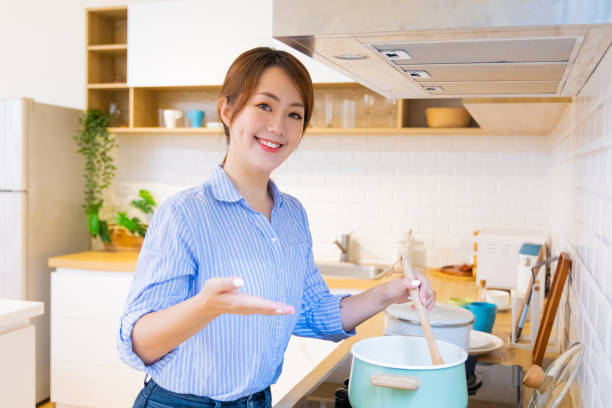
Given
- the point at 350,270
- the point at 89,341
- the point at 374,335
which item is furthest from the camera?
the point at 350,270

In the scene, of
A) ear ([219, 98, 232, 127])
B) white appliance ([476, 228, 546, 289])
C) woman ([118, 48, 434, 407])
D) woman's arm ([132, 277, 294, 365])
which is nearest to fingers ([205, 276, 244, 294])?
woman's arm ([132, 277, 294, 365])

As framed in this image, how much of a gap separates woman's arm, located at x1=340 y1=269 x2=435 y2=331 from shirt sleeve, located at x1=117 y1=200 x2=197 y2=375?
47 cm

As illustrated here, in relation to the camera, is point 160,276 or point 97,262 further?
point 97,262

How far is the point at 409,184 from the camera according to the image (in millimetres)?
3857

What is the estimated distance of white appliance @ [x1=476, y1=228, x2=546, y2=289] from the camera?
3.09 metres

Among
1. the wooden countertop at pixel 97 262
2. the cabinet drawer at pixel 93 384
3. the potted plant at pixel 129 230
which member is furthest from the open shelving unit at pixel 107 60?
the cabinet drawer at pixel 93 384

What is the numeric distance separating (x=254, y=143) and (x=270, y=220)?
0.22 meters

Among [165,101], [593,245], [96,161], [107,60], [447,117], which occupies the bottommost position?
[593,245]

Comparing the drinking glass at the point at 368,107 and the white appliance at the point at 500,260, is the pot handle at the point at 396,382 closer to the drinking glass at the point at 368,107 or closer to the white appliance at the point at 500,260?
the white appliance at the point at 500,260

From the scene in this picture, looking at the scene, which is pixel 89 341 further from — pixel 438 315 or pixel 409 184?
pixel 438 315

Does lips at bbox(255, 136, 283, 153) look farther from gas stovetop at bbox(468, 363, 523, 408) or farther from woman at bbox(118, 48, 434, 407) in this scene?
gas stovetop at bbox(468, 363, 523, 408)

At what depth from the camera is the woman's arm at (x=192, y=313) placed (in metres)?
0.94

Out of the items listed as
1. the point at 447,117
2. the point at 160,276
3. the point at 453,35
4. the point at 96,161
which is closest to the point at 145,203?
the point at 96,161

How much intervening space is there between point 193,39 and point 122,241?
141 centimetres
